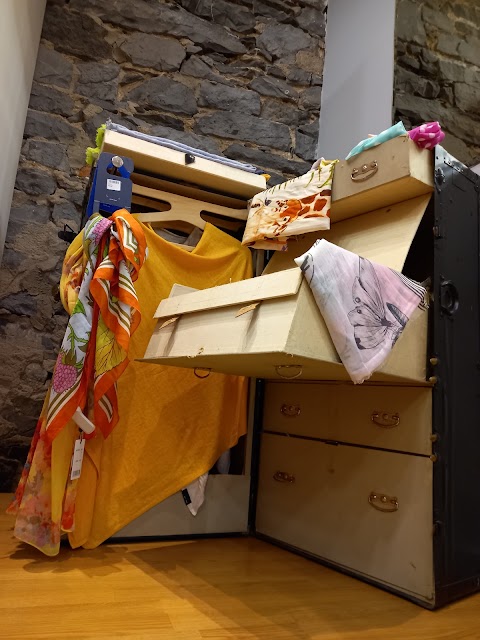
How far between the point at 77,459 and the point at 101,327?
1.20 ft

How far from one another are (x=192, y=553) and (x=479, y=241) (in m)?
1.23

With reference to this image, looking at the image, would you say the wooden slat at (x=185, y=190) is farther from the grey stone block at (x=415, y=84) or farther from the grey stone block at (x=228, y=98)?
the grey stone block at (x=415, y=84)

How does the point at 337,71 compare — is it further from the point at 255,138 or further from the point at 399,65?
the point at 255,138

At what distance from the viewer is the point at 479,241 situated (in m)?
1.42

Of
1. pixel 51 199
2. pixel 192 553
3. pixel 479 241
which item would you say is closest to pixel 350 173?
pixel 479 241

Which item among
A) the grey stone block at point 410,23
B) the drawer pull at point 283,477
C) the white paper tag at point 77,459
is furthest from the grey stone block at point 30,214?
the grey stone block at point 410,23

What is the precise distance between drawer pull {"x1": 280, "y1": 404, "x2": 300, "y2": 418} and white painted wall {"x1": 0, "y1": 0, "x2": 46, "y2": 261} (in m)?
1.34

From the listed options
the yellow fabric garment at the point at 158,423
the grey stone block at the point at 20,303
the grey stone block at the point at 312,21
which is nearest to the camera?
the yellow fabric garment at the point at 158,423

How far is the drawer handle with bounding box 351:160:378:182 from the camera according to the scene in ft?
4.50

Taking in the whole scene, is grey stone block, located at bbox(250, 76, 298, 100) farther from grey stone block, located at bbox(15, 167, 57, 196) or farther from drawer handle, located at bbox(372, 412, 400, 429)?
drawer handle, located at bbox(372, 412, 400, 429)

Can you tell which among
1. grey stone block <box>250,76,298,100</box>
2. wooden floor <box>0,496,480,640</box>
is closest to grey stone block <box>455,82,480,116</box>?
grey stone block <box>250,76,298,100</box>

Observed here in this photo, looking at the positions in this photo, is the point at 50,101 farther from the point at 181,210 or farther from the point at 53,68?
the point at 181,210

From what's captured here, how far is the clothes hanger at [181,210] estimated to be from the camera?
1.72 m

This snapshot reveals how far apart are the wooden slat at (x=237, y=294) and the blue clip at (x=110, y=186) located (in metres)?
0.36
